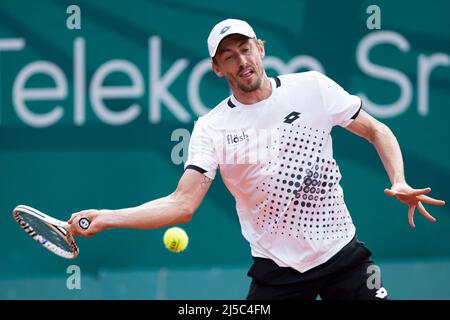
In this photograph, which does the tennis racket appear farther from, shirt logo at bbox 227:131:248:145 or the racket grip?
shirt logo at bbox 227:131:248:145

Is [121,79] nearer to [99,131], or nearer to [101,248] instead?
[99,131]

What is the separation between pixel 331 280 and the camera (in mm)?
5387

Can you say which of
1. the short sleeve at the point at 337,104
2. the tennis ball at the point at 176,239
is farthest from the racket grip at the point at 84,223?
the tennis ball at the point at 176,239

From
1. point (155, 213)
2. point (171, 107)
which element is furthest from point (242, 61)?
point (171, 107)

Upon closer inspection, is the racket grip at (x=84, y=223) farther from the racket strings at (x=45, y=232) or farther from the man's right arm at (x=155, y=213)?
the racket strings at (x=45, y=232)

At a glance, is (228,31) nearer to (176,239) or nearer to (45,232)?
(45,232)

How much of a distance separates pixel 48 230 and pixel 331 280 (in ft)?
4.56

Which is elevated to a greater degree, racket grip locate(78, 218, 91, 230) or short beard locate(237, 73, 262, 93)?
short beard locate(237, 73, 262, 93)

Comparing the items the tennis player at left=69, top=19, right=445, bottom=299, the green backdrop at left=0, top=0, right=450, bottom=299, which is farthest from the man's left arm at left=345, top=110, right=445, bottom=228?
the green backdrop at left=0, top=0, right=450, bottom=299

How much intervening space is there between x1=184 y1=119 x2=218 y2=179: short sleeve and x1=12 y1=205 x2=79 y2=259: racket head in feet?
2.20

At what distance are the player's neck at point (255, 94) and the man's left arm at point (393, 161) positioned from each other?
0.45m

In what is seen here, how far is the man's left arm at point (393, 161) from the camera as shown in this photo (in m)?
5.09

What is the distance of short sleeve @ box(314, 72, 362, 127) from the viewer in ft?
17.8
